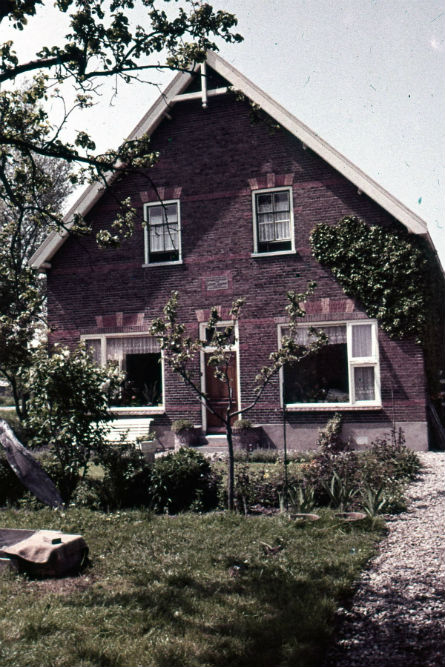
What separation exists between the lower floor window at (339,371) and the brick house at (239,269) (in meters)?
0.03

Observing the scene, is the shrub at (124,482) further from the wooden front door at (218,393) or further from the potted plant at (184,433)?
the wooden front door at (218,393)

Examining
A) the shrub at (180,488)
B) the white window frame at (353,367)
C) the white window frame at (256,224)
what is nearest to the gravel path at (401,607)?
the shrub at (180,488)

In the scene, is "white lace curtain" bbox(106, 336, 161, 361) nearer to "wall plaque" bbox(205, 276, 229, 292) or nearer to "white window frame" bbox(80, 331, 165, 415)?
"white window frame" bbox(80, 331, 165, 415)

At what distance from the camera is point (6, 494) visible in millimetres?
10258

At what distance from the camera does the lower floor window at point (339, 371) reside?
610 inches

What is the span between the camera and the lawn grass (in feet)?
14.8

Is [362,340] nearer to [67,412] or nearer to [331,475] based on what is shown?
[331,475]

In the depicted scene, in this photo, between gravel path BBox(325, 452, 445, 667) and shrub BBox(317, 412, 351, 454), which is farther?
shrub BBox(317, 412, 351, 454)

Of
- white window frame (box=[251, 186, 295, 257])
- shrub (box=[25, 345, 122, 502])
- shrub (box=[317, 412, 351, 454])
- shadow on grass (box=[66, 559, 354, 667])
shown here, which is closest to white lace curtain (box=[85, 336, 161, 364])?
white window frame (box=[251, 186, 295, 257])

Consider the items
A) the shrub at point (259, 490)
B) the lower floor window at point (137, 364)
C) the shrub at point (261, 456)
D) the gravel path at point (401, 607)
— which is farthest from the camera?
the lower floor window at point (137, 364)

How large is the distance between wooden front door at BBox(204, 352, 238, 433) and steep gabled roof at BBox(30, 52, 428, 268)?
5.39 meters

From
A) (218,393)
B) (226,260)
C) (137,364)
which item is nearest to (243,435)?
(218,393)

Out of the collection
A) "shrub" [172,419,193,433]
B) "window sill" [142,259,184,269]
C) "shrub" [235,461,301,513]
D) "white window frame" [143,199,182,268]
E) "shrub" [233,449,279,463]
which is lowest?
"shrub" [233,449,279,463]

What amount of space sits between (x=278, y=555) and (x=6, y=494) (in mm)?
5455
